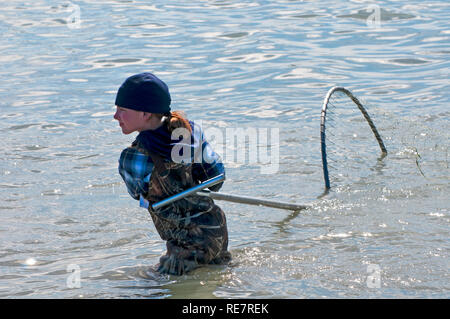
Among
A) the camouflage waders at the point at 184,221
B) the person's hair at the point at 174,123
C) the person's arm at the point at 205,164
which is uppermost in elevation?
the person's hair at the point at 174,123

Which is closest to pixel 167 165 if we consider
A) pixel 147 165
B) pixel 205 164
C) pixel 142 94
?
pixel 147 165

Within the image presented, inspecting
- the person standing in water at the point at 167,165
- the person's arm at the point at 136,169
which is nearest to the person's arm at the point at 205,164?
the person standing in water at the point at 167,165

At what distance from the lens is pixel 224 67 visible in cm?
1255

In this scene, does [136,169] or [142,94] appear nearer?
[142,94]

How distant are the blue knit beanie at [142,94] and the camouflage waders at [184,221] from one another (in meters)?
0.25

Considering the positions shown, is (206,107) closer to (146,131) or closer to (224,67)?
(224,67)

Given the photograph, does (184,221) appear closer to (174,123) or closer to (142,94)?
(174,123)

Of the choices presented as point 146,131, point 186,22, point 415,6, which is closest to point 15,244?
point 146,131

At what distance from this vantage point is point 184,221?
5.00m

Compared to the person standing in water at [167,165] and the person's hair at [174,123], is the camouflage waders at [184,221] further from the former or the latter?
the person's hair at [174,123]

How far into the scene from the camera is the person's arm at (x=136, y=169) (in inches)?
189

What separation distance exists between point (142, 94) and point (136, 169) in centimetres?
44

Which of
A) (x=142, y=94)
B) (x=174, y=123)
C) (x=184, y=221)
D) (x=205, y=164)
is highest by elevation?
(x=142, y=94)
